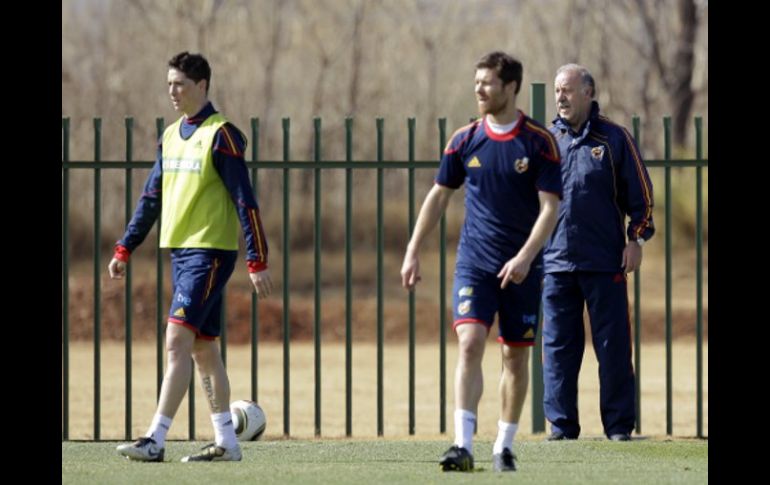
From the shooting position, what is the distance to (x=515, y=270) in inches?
318

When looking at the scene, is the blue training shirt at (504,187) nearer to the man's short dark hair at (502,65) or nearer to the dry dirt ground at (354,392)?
the man's short dark hair at (502,65)

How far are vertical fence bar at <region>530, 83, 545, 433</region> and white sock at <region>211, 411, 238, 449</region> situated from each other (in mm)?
2729

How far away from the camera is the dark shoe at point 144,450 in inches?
346

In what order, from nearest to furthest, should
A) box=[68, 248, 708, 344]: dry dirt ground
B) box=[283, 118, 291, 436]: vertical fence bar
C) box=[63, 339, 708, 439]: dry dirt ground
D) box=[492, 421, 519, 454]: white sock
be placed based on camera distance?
box=[492, 421, 519, 454]: white sock, box=[283, 118, 291, 436]: vertical fence bar, box=[63, 339, 708, 439]: dry dirt ground, box=[68, 248, 708, 344]: dry dirt ground

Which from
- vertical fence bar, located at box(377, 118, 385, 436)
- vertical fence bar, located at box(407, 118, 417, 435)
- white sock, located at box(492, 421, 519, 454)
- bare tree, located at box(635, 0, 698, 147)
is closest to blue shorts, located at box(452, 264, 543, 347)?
white sock, located at box(492, 421, 519, 454)

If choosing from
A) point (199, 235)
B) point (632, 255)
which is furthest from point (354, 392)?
point (199, 235)

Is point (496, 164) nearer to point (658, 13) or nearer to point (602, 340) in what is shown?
point (602, 340)

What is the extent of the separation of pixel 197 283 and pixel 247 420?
7.13ft

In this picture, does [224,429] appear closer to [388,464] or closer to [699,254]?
[388,464]

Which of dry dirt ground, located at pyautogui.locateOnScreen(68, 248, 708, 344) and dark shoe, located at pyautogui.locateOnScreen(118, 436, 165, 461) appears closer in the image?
dark shoe, located at pyautogui.locateOnScreen(118, 436, 165, 461)

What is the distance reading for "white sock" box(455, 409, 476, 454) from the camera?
8125mm

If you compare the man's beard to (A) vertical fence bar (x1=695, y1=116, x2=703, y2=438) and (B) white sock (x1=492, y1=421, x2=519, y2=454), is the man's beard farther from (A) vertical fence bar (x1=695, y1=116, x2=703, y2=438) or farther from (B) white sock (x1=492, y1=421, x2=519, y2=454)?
(A) vertical fence bar (x1=695, y1=116, x2=703, y2=438)

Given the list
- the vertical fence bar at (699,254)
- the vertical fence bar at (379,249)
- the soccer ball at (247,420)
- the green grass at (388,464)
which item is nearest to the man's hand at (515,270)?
the green grass at (388,464)
